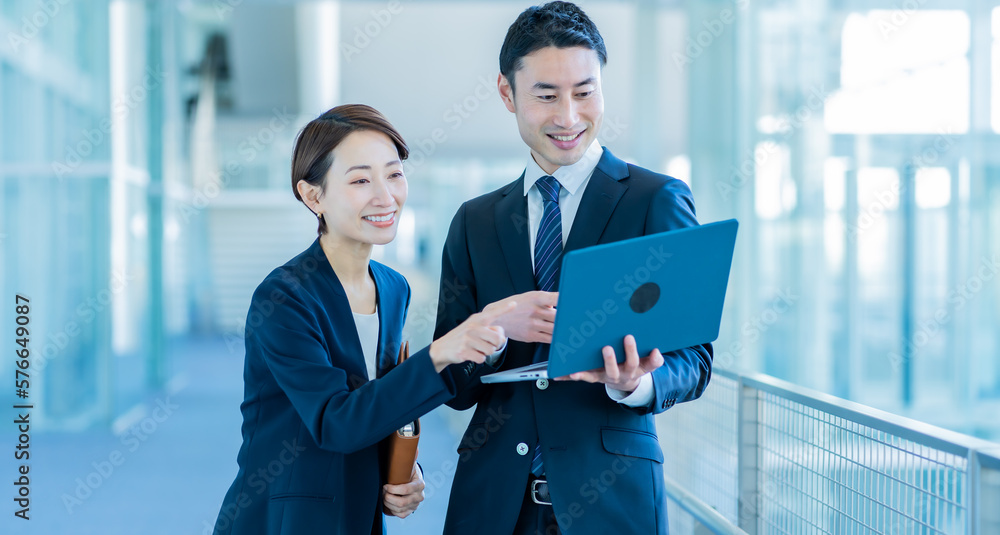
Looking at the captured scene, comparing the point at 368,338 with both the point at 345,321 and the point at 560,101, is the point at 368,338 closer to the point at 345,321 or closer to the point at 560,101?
the point at 345,321

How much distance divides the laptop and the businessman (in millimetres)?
126

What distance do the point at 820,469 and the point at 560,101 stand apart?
897 millimetres

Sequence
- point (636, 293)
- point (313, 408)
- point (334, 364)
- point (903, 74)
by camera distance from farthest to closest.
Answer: point (903, 74)
point (334, 364)
point (313, 408)
point (636, 293)

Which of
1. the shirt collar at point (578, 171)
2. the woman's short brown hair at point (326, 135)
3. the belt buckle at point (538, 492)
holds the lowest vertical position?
the belt buckle at point (538, 492)

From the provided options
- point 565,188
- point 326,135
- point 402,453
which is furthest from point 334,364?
point 565,188

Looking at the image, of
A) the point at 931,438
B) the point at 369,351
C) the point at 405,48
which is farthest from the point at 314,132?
the point at 405,48

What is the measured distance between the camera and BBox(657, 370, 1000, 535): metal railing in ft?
3.84

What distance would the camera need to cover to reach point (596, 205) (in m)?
1.43

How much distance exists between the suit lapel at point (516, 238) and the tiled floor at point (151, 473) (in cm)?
266

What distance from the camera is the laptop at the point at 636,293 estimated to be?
1113 mm

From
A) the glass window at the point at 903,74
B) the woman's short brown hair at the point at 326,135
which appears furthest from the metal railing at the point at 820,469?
the glass window at the point at 903,74

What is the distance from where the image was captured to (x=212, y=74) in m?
15.5

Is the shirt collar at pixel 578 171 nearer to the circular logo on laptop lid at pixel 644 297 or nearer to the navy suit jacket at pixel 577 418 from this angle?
the navy suit jacket at pixel 577 418

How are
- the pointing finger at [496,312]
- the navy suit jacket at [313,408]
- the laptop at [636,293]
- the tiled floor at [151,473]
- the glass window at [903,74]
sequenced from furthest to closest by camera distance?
1. the glass window at [903,74]
2. the tiled floor at [151,473]
3. the navy suit jacket at [313,408]
4. the pointing finger at [496,312]
5. the laptop at [636,293]
